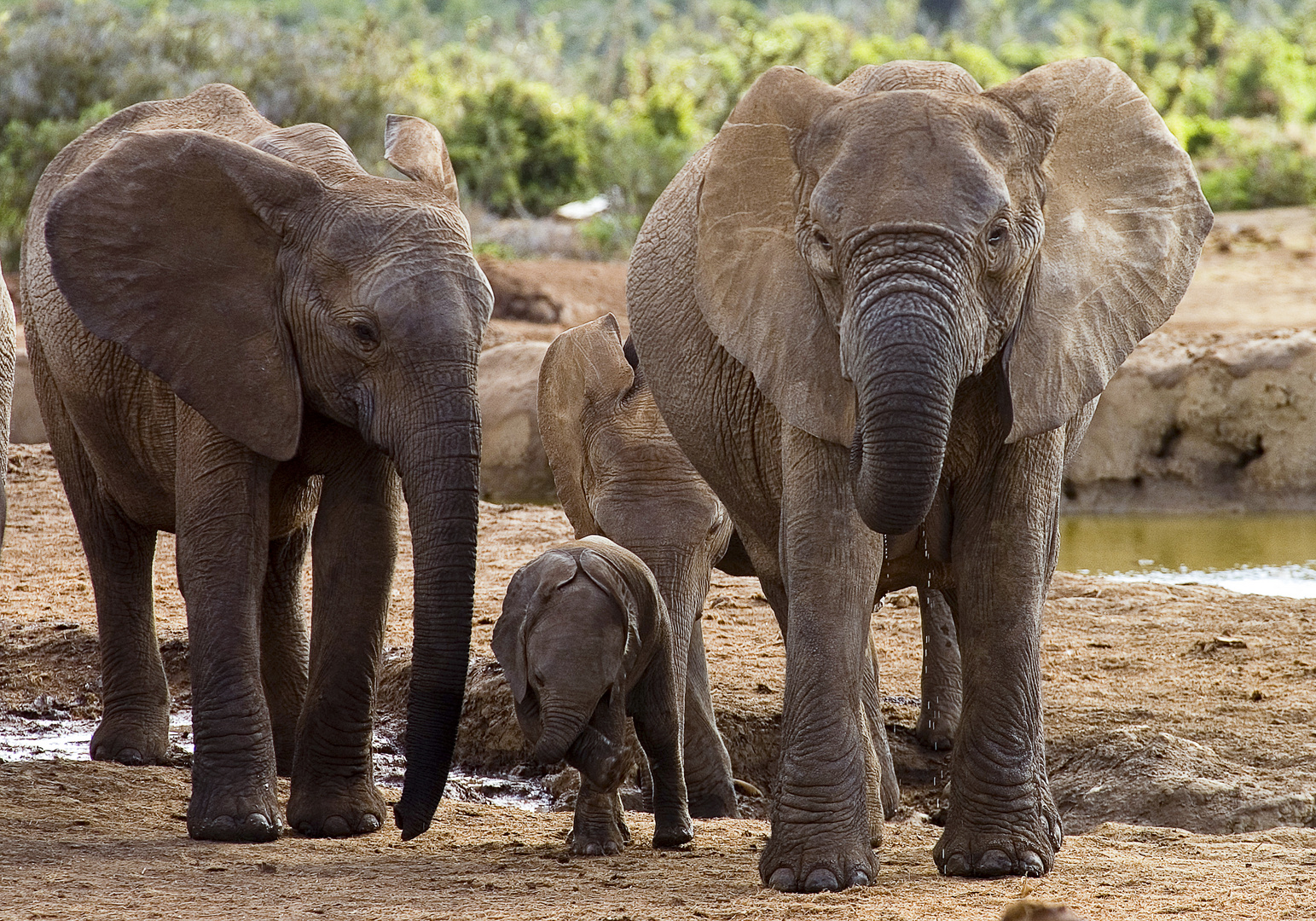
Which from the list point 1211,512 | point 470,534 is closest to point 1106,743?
point 470,534

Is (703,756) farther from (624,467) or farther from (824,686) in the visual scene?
(824,686)

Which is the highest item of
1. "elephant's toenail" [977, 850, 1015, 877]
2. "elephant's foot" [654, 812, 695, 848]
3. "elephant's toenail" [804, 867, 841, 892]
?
"elephant's toenail" [977, 850, 1015, 877]

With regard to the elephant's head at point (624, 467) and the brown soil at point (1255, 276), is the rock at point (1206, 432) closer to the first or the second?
the brown soil at point (1255, 276)

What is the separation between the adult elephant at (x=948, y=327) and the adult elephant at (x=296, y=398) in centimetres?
93

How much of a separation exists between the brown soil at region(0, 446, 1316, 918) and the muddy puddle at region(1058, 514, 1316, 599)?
1.59 meters

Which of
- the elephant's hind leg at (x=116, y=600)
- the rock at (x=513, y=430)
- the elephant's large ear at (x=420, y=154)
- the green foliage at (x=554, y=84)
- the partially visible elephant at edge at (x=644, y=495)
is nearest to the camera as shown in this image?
the elephant's large ear at (x=420, y=154)

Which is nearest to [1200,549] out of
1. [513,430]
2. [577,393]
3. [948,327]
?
[513,430]

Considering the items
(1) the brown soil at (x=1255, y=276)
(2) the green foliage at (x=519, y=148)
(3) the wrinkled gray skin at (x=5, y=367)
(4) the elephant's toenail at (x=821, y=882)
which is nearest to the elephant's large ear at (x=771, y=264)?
(4) the elephant's toenail at (x=821, y=882)

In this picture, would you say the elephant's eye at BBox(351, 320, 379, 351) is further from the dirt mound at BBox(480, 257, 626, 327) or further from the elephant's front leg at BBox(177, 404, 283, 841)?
the dirt mound at BBox(480, 257, 626, 327)

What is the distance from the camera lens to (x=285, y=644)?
677cm

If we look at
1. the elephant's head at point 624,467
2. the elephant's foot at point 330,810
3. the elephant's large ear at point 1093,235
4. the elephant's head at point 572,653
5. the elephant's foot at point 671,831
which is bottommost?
the elephant's foot at point 330,810

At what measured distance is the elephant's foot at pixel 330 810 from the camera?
5.84 meters

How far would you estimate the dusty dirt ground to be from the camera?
458 centimetres

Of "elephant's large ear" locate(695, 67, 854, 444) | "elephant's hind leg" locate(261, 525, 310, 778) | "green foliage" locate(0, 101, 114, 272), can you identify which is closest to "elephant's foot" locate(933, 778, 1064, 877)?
"elephant's large ear" locate(695, 67, 854, 444)
